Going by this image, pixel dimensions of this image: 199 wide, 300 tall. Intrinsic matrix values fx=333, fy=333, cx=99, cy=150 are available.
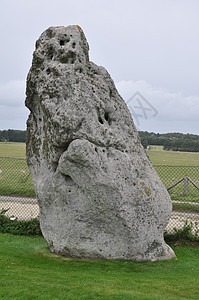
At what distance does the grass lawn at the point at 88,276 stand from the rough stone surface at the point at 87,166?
377mm

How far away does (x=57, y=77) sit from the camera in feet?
22.7

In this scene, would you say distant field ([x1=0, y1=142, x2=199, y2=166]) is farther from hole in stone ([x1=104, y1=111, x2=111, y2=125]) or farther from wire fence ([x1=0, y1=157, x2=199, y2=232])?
hole in stone ([x1=104, y1=111, x2=111, y2=125])

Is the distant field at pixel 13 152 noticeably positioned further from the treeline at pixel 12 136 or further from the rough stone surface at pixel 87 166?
the rough stone surface at pixel 87 166

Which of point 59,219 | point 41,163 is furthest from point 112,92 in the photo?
point 59,219

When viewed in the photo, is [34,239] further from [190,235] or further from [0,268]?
[190,235]

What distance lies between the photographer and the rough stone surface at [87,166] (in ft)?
21.7

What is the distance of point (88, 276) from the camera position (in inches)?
230

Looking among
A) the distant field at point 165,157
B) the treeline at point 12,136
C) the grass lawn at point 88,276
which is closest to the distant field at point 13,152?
the distant field at point 165,157

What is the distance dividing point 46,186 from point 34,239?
220 cm

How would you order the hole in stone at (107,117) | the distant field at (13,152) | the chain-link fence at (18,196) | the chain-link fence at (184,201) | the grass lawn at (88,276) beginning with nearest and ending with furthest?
1. the grass lawn at (88,276)
2. the hole in stone at (107,117)
3. the chain-link fence at (184,201)
4. the chain-link fence at (18,196)
5. the distant field at (13,152)

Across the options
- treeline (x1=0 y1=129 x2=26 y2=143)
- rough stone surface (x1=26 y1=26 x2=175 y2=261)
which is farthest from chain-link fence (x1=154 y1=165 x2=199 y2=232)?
treeline (x1=0 y1=129 x2=26 y2=143)

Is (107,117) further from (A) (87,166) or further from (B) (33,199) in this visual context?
(B) (33,199)

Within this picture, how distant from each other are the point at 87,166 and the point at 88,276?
6.56 feet

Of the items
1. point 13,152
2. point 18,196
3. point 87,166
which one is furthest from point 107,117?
point 13,152
